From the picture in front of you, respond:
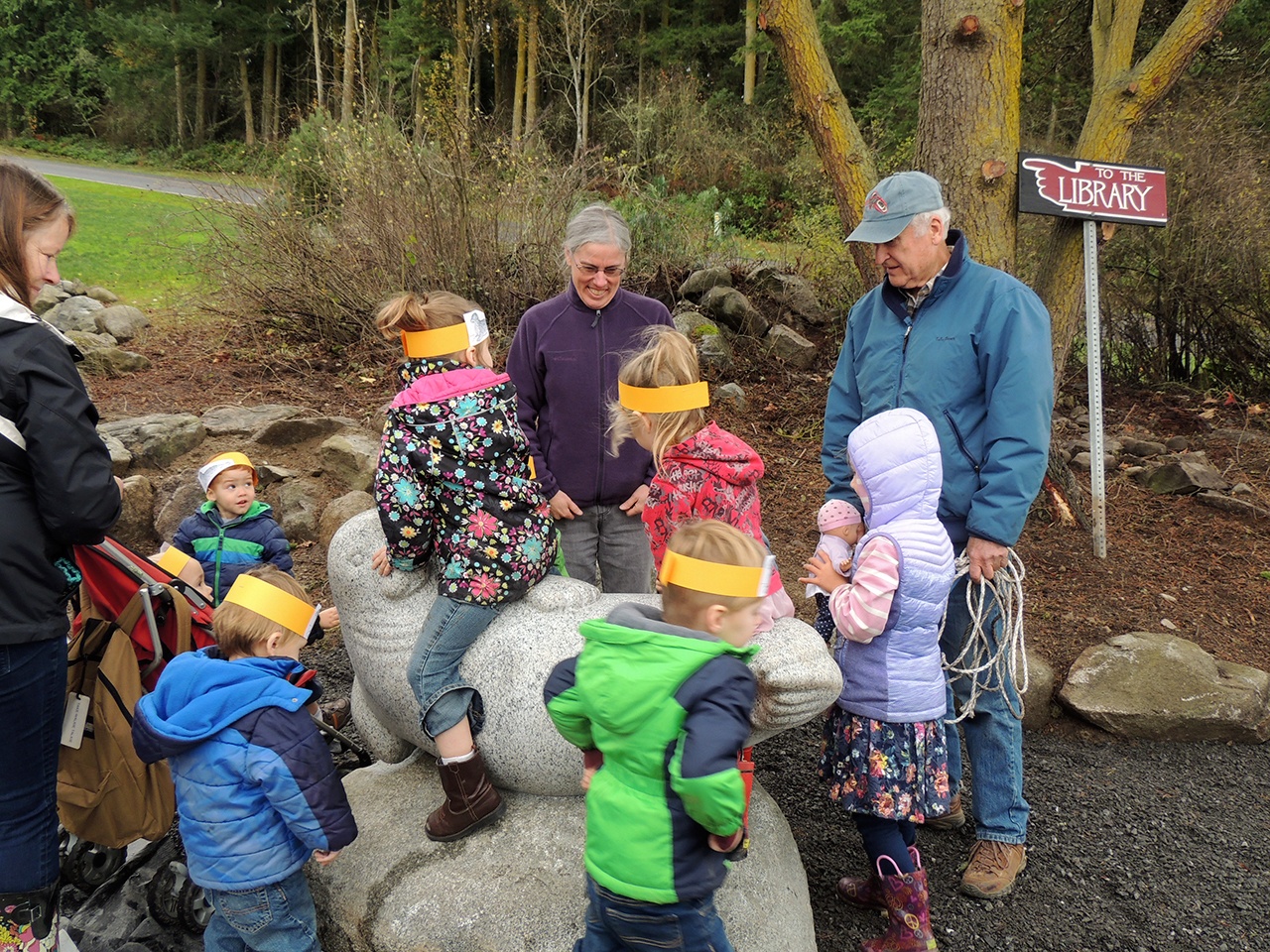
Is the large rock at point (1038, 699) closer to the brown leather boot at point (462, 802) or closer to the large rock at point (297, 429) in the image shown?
the brown leather boot at point (462, 802)

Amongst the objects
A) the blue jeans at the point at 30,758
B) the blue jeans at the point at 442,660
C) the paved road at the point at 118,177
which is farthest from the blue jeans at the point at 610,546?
the paved road at the point at 118,177

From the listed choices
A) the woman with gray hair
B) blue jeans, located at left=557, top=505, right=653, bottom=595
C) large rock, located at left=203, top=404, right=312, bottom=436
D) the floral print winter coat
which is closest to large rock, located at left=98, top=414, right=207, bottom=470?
large rock, located at left=203, top=404, right=312, bottom=436

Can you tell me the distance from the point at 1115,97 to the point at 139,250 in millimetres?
12032

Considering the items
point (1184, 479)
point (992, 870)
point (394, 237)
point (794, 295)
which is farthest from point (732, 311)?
point (992, 870)

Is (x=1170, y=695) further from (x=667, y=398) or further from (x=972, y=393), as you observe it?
(x=667, y=398)

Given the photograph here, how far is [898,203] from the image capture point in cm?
279

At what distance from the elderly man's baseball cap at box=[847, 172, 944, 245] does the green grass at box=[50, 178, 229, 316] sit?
693cm

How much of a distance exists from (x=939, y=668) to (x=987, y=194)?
3141 mm

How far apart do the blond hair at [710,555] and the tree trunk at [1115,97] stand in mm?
4107

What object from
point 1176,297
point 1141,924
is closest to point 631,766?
point 1141,924

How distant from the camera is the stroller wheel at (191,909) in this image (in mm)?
2822

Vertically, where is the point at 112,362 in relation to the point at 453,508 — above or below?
above

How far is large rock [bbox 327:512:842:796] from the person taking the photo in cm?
269

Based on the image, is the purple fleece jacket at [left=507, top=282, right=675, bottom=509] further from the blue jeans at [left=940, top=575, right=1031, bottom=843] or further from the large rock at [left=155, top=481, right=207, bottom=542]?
the large rock at [left=155, top=481, right=207, bottom=542]
